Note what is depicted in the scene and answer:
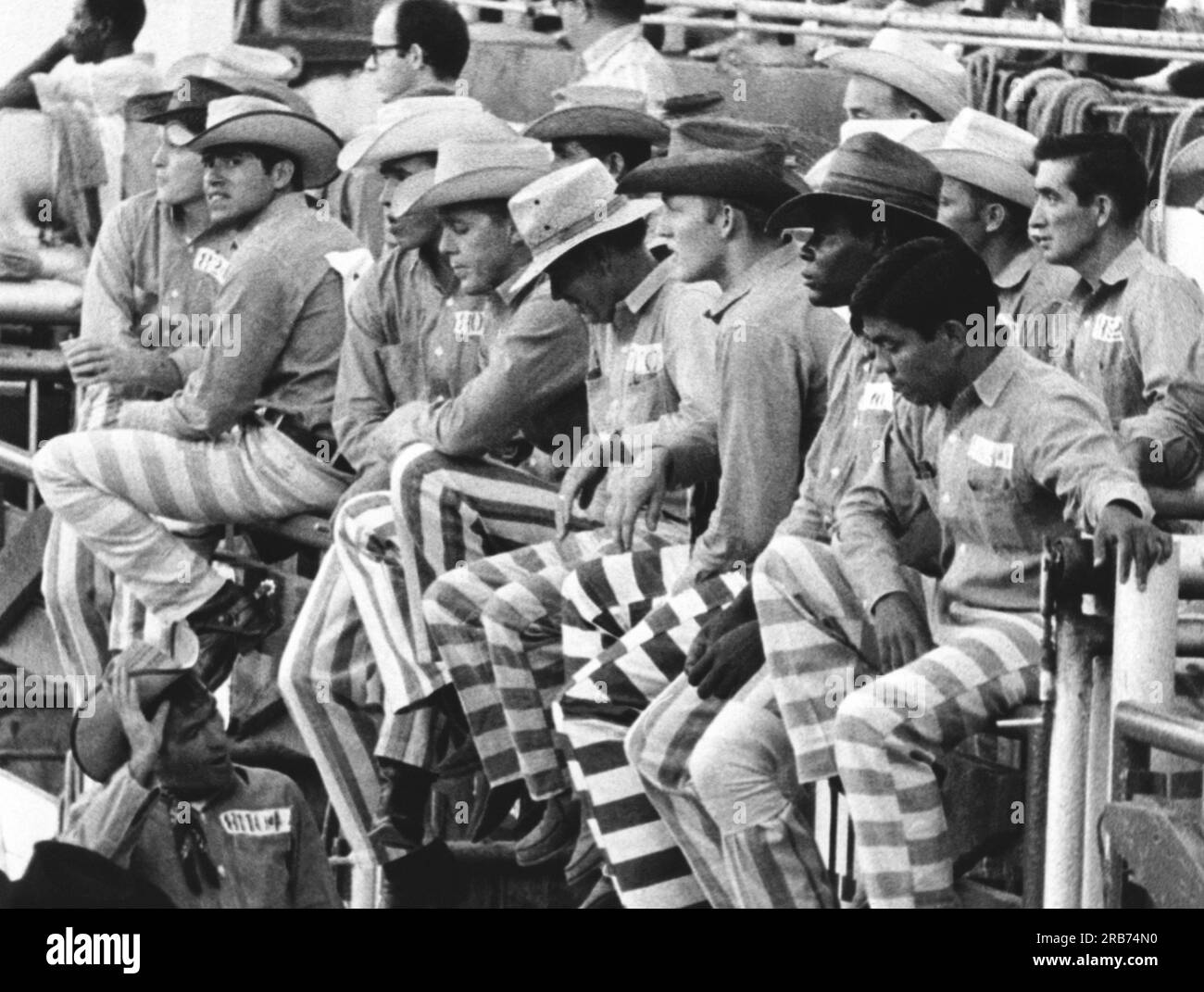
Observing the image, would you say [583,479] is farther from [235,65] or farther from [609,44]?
[235,65]

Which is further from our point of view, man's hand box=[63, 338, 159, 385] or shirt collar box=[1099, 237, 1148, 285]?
man's hand box=[63, 338, 159, 385]

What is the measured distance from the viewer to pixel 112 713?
6074 millimetres

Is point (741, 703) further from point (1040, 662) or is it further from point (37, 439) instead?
point (37, 439)

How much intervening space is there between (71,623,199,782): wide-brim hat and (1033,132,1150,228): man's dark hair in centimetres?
175

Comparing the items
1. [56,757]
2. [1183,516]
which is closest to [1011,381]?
[1183,516]

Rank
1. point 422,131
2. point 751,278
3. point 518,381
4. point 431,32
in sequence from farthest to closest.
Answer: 1. point 431,32
2. point 422,131
3. point 518,381
4. point 751,278

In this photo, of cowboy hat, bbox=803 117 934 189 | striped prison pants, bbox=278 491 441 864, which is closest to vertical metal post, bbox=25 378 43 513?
striped prison pants, bbox=278 491 441 864

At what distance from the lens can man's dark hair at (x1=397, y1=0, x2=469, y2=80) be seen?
24.0 ft

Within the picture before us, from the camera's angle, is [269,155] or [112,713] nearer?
[112,713]

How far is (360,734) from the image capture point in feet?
20.8

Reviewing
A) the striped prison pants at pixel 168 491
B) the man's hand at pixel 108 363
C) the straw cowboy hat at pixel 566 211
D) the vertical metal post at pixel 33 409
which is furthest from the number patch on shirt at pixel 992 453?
the vertical metal post at pixel 33 409

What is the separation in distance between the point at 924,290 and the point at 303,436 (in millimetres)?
2075

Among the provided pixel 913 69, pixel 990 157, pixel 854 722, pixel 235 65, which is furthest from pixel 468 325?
pixel 854 722

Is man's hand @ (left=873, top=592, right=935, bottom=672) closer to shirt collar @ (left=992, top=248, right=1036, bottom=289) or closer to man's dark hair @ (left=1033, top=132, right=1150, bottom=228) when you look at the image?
man's dark hair @ (left=1033, top=132, right=1150, bottom=228)
